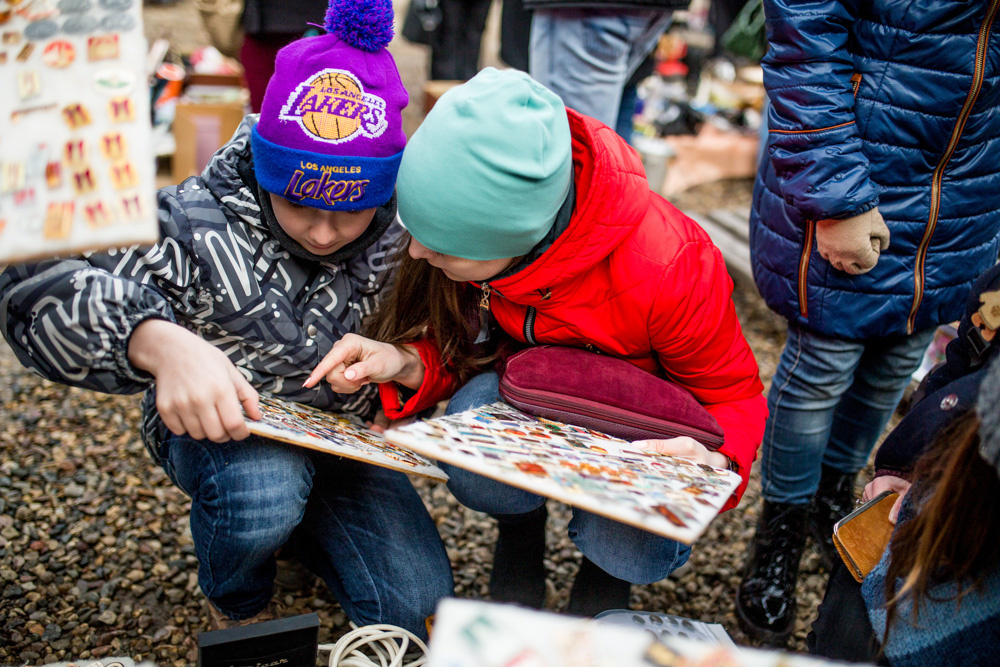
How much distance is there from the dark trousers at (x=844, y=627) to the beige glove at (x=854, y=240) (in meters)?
0.63

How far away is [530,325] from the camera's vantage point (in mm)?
1576

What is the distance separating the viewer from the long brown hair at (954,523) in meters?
0.98

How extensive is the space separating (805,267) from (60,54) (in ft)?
4.82

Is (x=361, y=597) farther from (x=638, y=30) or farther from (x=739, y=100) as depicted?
(x=739, y=100)

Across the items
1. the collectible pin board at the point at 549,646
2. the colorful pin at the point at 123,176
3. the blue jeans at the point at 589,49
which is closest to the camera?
the collectible pin board at the point at 549,646

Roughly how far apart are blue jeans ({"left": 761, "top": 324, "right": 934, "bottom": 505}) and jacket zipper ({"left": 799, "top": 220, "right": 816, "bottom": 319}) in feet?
0.27

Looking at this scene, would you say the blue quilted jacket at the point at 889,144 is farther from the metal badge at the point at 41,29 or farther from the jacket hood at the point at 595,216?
the metal badge at the point at 41,29

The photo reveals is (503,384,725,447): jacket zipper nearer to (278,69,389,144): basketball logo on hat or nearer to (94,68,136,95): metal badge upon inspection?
(278,69,389,144): basketball logo on hat

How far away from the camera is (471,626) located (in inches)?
31.4

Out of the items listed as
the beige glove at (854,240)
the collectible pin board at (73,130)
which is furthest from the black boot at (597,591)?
the collectible pin board at (73,130)

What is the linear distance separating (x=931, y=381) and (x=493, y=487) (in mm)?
851

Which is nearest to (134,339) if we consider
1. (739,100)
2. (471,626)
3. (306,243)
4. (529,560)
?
(306,243)

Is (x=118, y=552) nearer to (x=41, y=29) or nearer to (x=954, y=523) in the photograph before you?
Answer: (x=41, y=29)

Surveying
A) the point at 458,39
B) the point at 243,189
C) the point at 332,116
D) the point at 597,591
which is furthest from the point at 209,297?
the point at 458,39
